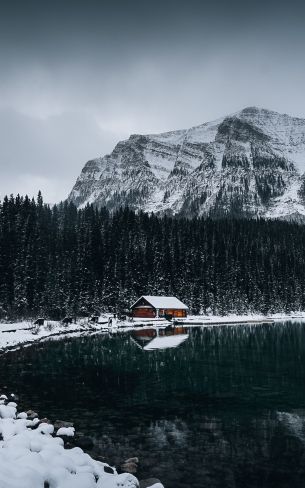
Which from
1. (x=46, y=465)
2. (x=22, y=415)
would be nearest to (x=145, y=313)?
(x=22, y=415)

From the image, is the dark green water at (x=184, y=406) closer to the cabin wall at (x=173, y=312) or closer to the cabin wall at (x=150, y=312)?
the cabin wall at (x=150, y=312)

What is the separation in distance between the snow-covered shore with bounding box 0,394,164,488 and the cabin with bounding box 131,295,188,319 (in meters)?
81.8

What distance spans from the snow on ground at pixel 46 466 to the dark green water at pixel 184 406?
6.04 feet

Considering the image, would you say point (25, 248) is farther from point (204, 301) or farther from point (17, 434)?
point (17, 434)

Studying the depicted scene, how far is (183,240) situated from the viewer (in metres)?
138

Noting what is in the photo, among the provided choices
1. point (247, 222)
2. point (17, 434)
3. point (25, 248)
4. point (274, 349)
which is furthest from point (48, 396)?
point (247, 222)

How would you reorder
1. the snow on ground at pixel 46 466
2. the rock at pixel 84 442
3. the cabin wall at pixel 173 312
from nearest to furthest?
the snow on ground at pixel 46 466
the rock at pixel 84 442
the cabin wall at pixel 173 312

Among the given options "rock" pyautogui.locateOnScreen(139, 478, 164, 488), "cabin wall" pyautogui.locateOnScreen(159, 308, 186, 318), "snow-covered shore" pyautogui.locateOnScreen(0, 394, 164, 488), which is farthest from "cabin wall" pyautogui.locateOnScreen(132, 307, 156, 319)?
"rock" pyautogui.locateOnScreen(139, 478, 164, 488)

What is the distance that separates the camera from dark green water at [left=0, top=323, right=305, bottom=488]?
52.9ft

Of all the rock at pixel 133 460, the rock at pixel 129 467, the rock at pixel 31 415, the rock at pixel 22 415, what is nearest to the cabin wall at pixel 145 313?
the rock at pixel 31 415

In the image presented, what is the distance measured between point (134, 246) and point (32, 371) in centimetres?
9074

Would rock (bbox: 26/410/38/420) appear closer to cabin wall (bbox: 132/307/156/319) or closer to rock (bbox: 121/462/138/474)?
rock (bbox: 121/462/138/474)

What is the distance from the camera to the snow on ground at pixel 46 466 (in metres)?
11.8

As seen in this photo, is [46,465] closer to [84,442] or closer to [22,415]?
[84,442]
